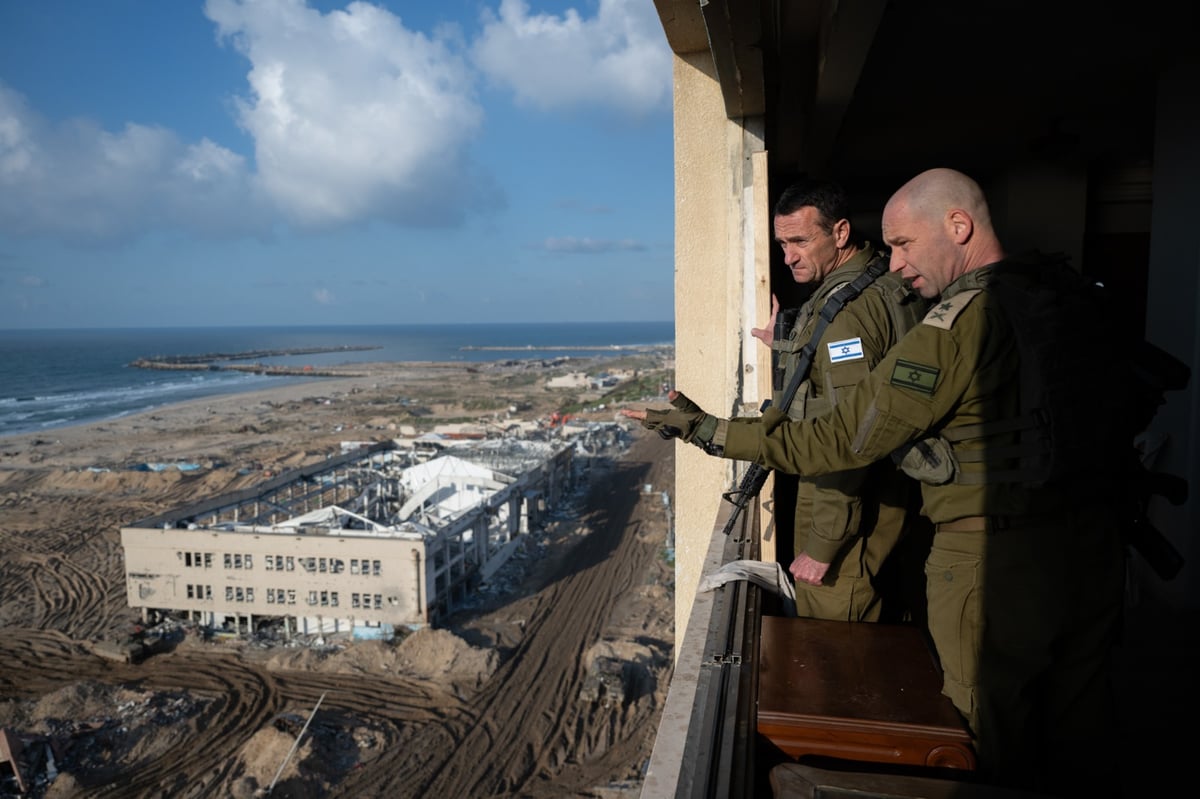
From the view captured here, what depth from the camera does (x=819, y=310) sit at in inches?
106

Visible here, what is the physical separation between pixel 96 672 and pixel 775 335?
1887 cm

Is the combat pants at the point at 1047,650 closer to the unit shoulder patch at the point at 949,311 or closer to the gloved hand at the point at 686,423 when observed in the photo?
the unit shoulder patch at the point at 949,311

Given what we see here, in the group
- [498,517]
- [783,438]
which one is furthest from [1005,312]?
[498,517]

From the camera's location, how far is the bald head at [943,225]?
79.6 inches

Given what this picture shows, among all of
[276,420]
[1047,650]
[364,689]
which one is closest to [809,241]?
[1047,650]

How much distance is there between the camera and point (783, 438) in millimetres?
2035

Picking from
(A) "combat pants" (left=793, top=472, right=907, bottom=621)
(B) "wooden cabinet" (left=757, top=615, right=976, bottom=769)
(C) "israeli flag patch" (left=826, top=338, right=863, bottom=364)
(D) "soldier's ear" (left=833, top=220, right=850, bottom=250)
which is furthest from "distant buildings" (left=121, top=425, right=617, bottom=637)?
(B) "wooden cabinet" (left=757, top=615, right=976, bottom=769)

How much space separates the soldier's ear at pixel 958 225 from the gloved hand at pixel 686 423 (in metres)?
0.85

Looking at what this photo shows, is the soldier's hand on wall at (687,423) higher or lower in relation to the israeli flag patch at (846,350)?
lower

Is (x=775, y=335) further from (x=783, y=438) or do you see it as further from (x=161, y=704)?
(x=161, y=704)

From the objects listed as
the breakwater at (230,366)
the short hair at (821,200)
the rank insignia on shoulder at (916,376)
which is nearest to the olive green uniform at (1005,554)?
the rank insignia on shoulder at (916,376)

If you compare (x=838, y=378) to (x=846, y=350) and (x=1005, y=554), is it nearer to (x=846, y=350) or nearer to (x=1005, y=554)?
(x=846, y=350)

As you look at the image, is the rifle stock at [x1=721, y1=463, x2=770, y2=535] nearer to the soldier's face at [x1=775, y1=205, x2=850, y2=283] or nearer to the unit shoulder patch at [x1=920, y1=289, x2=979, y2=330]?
the soldier's face at [x1=775, y1=205, x2=850, y2=283]

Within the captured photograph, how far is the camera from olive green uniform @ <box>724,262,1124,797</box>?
1874 millimetres
